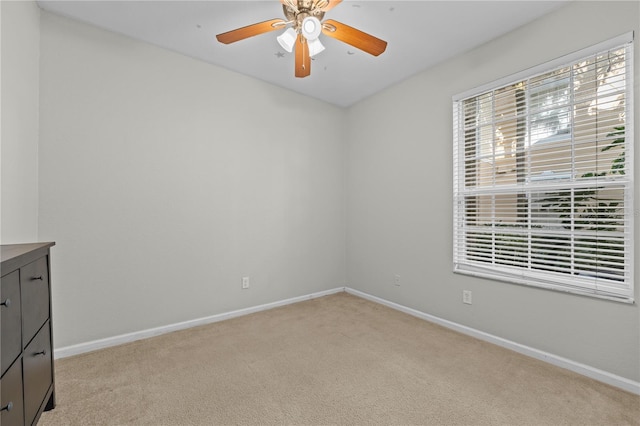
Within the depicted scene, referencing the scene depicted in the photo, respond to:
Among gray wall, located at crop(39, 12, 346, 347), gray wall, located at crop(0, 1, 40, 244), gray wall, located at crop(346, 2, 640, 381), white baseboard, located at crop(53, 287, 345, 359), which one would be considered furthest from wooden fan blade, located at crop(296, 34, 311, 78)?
white baseboard, located at crop(53, 287, 345, 359)

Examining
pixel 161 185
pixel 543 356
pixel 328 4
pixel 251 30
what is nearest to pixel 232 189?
pixel 161 185

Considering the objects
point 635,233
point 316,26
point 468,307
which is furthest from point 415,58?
point 468,307

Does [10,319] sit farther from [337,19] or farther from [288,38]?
[337,19]

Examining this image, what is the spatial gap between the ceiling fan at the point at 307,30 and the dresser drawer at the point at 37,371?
73.6 inches

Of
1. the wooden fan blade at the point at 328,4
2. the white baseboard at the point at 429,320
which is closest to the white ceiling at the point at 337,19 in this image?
the wooden fan blade at the point at 328,4

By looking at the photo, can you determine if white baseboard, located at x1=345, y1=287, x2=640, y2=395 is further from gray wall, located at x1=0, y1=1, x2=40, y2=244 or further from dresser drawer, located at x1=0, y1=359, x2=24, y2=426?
gray wall, located at x1=0, y1=1, x2=40, y2=244

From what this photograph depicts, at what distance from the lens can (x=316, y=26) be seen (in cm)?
165

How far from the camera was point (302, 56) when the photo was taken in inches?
79.5

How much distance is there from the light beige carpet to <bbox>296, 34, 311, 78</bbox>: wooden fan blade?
209cm

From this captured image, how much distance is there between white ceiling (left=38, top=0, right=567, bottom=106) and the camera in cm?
207

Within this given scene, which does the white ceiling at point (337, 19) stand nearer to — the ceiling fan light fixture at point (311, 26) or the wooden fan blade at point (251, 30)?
the wooden fan blade at point (251, 30)

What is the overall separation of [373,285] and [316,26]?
277cm

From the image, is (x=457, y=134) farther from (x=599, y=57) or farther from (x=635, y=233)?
(x=635, y=233)

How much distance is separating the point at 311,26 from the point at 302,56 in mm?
368
